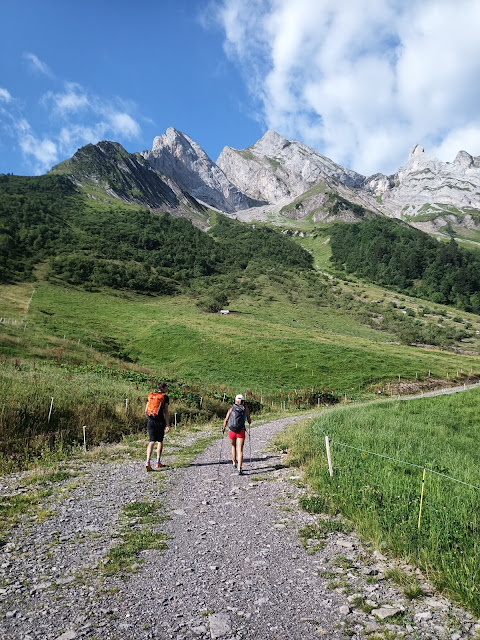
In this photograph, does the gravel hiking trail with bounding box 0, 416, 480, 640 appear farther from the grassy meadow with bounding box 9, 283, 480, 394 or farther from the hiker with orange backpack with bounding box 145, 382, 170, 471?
the grassy meadow with bounding box 9, 283, 480, 394

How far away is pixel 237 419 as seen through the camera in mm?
14789

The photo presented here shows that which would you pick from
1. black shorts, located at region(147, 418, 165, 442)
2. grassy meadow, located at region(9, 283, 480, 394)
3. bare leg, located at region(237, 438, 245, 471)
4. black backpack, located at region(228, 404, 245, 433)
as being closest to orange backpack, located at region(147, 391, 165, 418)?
black shorts, located at region(147, 418, 165, 442)

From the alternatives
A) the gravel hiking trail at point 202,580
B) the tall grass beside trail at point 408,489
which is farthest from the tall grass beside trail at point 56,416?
the tall grass beside trail at point 408,489

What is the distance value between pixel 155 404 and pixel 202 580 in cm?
862

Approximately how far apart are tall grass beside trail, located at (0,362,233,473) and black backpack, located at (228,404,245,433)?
279 inches

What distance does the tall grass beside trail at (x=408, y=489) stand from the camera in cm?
720

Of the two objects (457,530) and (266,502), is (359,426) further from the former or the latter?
(457,530)

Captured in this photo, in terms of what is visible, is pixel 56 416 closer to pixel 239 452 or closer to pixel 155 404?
pixel 155 404

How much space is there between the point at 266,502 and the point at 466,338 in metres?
142

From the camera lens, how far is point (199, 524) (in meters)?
9.41

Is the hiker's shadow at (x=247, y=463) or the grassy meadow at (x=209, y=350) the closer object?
the hiker's shadow at (x=247, y=463)

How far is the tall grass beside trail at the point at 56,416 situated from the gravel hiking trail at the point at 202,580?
4510 millimetres

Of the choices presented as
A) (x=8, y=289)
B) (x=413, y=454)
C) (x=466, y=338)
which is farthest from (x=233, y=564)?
(x=466, y=338)

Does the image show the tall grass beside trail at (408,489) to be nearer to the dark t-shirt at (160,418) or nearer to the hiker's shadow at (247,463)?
the hiker's shadow at (247,463)
